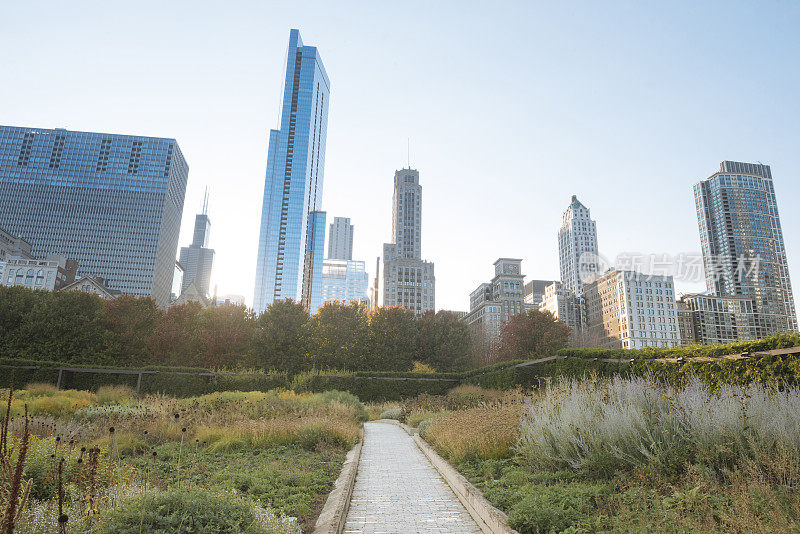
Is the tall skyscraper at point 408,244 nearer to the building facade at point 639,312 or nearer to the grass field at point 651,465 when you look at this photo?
the building facade at point 639,312

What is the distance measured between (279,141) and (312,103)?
1481 centimetres

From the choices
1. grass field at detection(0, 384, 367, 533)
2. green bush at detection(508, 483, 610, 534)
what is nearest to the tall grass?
green bush at detection(508, 483, 610, 534)

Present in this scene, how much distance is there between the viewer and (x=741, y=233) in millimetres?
157000

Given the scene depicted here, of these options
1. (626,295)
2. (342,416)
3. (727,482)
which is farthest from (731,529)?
(626,295)

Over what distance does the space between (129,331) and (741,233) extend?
186406 millimetres

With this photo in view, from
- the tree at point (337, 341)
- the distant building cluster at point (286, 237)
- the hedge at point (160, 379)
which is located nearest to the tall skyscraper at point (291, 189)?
the distant building cluster at point (286, 237)

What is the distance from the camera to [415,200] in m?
140

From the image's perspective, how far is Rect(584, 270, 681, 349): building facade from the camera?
123688mm

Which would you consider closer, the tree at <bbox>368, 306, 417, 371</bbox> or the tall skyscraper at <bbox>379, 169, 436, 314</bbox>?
the tree at <bbox>368, 306, 417, 371</bbox>

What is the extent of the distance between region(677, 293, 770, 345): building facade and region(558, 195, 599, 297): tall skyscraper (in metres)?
40.6

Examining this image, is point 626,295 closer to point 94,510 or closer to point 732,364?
point 732,364

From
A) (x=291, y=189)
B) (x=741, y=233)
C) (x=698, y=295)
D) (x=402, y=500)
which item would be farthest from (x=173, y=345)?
(x=741, y=233)

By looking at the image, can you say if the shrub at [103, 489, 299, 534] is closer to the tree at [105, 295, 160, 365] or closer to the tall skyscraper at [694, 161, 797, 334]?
the tree at [105, 295, 160, 365]

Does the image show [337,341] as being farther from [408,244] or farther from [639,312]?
[639,312]
